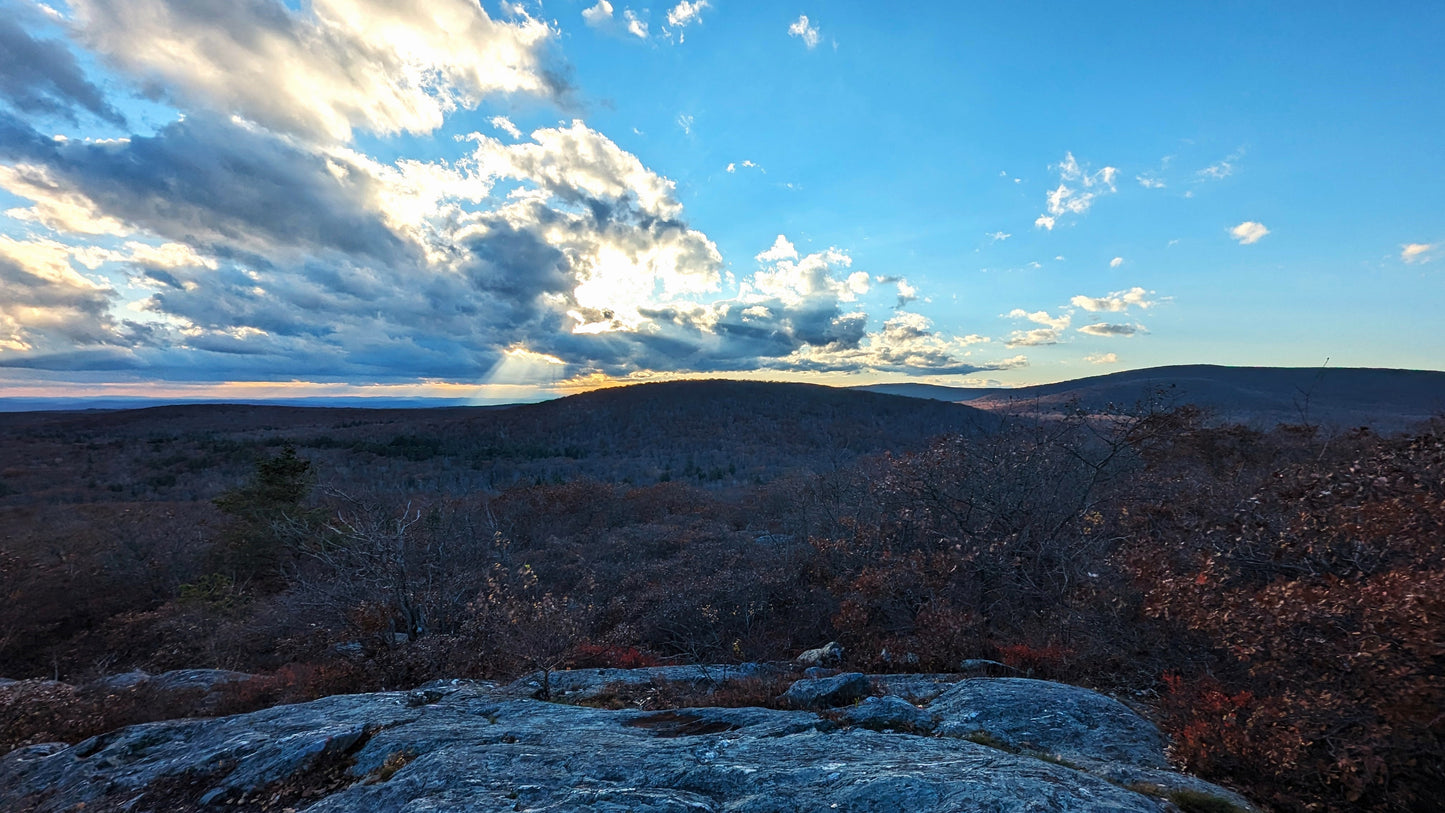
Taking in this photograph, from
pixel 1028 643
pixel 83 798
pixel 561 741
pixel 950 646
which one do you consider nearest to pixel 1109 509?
pixel 1028 643

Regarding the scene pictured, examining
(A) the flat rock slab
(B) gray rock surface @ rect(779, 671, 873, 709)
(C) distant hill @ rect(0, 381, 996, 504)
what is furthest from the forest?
(C) distant hill @ rect(0, 381, 996, 504)

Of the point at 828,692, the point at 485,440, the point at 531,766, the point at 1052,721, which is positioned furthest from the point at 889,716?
the point at 485,440

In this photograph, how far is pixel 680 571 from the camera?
1950 centimetres

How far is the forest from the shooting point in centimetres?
432

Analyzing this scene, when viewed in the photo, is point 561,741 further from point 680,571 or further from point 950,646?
point 680,571

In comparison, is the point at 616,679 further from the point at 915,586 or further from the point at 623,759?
the point at 915,586

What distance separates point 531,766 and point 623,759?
0.70 m

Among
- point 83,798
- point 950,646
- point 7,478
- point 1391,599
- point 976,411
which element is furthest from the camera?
point 976,411

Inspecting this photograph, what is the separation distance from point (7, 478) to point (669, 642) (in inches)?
2031

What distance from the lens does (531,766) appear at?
4.29 m

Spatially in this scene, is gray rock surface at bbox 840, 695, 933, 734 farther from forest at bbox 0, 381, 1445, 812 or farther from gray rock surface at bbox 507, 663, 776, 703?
gray rock surface at bbox 507, 663, 776, 703

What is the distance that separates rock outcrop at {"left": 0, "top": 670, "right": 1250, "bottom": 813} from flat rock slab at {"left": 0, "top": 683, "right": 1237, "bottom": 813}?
2cm

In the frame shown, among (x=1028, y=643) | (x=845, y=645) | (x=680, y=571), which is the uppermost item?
(x=1028, y=643)

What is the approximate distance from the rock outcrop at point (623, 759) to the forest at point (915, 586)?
109 cm
